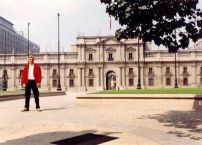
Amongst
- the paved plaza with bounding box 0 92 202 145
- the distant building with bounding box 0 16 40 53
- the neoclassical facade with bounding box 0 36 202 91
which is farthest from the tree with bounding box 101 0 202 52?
the distant building with bounding box 0 16 40 53

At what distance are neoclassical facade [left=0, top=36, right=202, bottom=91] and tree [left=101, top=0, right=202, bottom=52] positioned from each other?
63450 mm

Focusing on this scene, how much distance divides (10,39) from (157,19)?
339 ft

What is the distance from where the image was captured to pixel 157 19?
841 centimetres

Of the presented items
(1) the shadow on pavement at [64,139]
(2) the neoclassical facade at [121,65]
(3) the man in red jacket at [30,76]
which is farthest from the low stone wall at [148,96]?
(2) the neoclassical facade at [121,65]

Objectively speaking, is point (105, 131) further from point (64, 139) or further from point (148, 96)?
point (148, 96)

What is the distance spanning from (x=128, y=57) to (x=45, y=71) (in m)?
19.7

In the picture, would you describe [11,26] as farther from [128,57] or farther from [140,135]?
[140,135]

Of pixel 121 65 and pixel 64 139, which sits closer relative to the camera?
pixel 64 139

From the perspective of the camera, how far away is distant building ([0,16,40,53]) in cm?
10062

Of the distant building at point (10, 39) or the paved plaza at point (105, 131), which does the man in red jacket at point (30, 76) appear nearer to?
the paved plaza at point (105, 131)

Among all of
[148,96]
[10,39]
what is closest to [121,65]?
[10,39]

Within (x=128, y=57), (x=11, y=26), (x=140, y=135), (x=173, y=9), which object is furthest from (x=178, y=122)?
(x=11, y=26)

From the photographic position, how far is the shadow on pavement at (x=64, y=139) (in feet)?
20.8

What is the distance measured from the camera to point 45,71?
7575 cm
